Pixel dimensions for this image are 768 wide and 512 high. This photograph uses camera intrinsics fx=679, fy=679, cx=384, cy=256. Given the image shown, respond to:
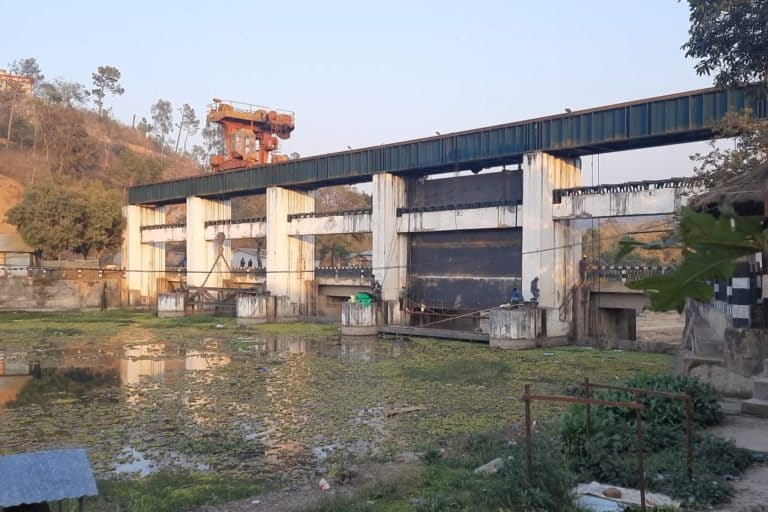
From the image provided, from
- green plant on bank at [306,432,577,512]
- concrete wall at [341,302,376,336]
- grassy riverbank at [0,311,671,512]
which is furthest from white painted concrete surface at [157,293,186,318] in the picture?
green plant on bank at [306,432,577,512]

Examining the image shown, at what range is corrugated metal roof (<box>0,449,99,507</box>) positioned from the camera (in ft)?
12.7

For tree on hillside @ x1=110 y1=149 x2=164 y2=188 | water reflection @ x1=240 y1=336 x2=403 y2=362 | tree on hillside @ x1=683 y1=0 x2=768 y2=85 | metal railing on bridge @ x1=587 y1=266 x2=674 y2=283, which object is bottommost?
water reflection @ x1=240 y1=336 x2=403 y2=362

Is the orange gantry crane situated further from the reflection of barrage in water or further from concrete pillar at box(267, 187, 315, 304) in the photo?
the reflection of barrage in water

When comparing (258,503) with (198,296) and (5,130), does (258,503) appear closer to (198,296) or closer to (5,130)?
(198,296)

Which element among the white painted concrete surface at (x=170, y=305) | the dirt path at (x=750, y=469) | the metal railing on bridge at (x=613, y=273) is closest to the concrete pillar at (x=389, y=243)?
the metal railing on bridge at (x=613, y=273)

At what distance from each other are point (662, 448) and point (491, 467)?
1808 millimetres

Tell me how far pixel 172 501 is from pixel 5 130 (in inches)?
2743

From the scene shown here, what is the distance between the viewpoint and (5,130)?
216 feet

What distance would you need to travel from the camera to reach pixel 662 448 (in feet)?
23.4

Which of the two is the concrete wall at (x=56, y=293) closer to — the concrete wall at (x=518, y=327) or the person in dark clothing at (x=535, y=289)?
the concrete wall at (x=518, y=327)

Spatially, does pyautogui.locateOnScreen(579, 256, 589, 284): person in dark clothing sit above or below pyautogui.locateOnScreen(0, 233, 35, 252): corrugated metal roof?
below

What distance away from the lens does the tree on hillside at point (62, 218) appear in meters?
39.8

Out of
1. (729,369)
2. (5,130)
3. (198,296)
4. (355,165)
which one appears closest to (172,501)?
(729,369)

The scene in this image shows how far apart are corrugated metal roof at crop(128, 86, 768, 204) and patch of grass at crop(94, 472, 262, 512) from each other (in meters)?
9.90
